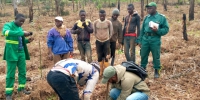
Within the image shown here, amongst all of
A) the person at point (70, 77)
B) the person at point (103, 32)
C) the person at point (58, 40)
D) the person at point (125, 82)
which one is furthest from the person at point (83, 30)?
the person at point (70, 77)

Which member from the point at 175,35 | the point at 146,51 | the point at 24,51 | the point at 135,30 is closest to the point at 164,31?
the point at 146,51

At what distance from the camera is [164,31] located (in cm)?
482

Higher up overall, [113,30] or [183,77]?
[113,30]

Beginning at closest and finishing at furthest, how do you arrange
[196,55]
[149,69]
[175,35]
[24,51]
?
[24,51]
[149,69]
[196,55]
[175,35]

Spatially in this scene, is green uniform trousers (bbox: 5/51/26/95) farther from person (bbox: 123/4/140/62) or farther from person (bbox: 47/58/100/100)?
person (bbox: 123/4/140/62)

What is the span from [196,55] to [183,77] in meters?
1.87

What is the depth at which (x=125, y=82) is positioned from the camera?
3.35 metres

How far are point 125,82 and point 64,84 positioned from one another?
0.94 m

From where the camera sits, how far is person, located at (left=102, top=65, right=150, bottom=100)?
126 inches

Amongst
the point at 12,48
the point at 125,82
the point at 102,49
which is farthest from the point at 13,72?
the point at 125,82

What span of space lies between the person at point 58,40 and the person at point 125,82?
65.2 inches

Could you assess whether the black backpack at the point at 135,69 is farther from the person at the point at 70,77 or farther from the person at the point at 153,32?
the person at the point at 153,32

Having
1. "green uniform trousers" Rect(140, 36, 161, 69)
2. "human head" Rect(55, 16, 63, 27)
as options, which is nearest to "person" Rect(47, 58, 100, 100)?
"human head" Rect(55, 16, 63, 27)

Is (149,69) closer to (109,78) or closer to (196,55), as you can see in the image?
(196,55)
